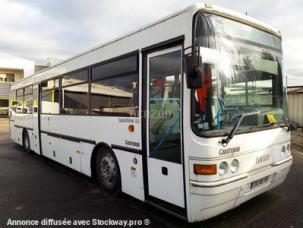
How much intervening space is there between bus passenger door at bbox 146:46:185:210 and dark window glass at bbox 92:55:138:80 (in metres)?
0.40

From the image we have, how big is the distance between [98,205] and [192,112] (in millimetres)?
2623

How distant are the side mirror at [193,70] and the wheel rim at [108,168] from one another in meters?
2.61

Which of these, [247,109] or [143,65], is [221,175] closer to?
[247,109]

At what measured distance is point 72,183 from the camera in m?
6.40

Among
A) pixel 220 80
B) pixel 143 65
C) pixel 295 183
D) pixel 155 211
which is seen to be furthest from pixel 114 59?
pixel 295 183

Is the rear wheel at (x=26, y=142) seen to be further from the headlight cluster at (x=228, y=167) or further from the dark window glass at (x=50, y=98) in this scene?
the headlight cluster at (x=228, y=167)

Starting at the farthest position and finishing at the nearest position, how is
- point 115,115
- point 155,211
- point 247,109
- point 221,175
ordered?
point 115,115 → point 155,211 → point 247,109 → point 221,175

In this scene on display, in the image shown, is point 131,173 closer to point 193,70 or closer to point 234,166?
point 234,166

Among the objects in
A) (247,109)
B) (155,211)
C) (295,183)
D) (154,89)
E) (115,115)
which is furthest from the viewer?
(295,183)

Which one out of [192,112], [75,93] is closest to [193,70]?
[192,112]

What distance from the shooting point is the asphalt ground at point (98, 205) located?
4246 mm

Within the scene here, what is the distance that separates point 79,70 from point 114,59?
1471 mm

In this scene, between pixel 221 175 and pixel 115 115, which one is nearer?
pixel 221 175

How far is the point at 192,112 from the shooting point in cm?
356
